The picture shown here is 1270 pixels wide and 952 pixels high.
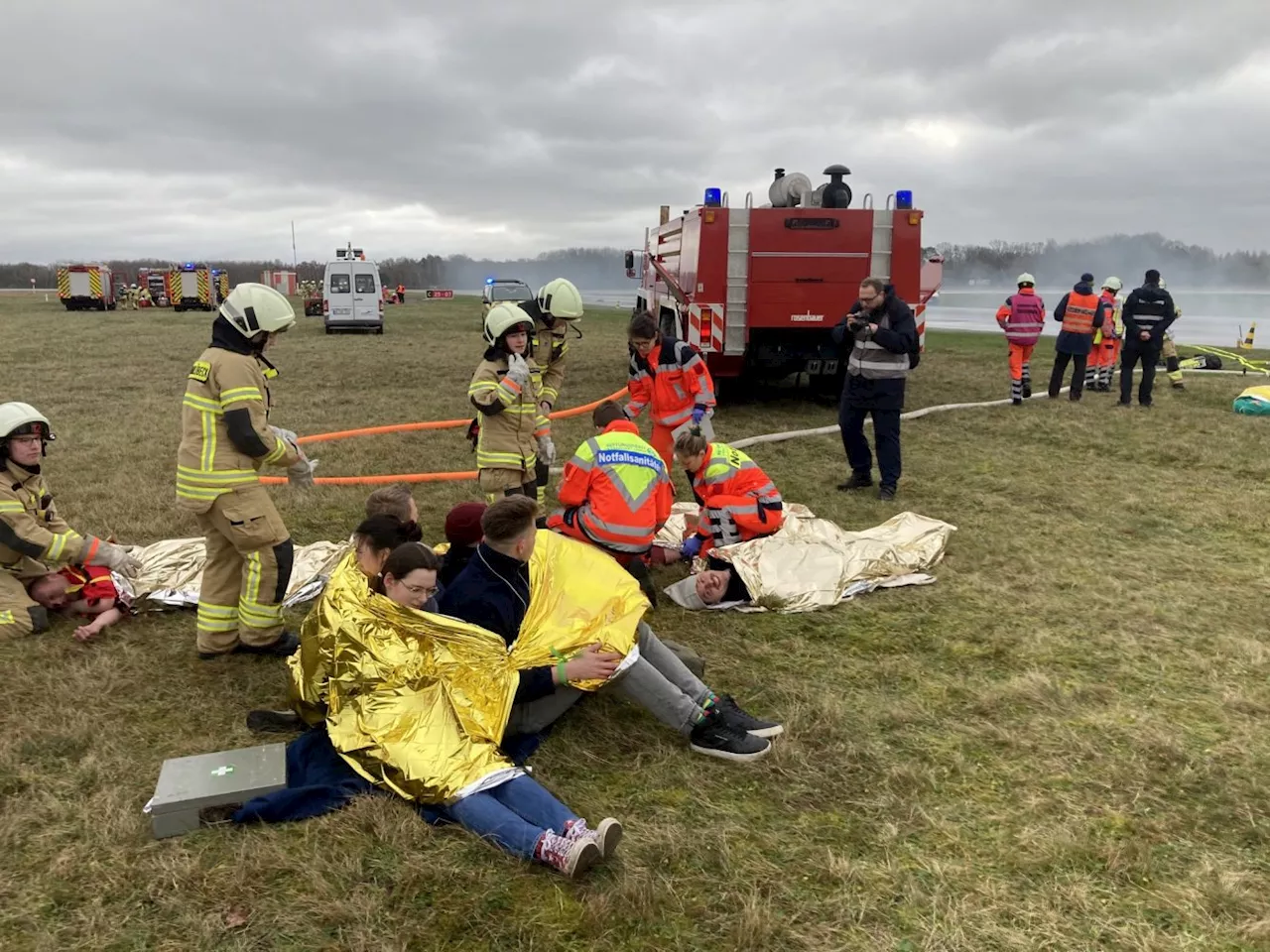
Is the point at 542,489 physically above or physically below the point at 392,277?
below

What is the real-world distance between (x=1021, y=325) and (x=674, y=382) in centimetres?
659

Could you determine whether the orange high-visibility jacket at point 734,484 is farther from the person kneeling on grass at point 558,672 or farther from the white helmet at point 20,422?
the white helmet at point 20,422

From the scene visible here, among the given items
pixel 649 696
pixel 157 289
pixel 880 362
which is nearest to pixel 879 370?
pixel 880 362

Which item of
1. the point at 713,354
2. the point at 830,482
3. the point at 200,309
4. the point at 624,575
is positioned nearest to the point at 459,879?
the point at 624,575

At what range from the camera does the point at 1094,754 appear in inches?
125

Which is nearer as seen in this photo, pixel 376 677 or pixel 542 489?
pixel 376 677

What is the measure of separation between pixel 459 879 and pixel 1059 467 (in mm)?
7122

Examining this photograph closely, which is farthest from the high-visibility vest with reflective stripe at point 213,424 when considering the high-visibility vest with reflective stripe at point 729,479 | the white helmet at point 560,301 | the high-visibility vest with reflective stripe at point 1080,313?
the high-visibility vest with reflective stripe at point 1080,313

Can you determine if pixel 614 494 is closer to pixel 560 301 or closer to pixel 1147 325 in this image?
pixel 560 301

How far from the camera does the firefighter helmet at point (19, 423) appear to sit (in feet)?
13.3

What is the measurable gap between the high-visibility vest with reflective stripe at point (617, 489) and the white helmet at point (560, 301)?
2.24 meters

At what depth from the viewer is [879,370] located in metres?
6.86

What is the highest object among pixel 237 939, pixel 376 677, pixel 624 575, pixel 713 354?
pixel 713 354

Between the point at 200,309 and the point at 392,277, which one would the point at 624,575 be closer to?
the point at 200,309
